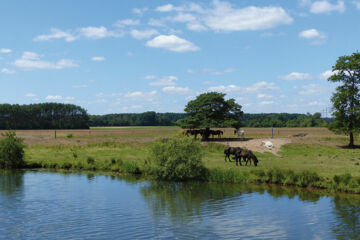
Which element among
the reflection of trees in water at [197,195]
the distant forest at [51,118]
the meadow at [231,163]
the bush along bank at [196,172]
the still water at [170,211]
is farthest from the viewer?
the distant forest at [51,118]

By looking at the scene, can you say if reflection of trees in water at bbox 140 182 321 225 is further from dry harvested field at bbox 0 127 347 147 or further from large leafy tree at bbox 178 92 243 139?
large leafy tree at bbox 178 92 243 139

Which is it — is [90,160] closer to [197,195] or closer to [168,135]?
[197,195]

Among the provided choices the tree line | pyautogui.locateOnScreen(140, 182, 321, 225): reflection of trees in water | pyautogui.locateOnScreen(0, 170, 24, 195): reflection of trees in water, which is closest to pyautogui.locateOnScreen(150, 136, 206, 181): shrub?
pyautogui.locateOnScreen(140, 182, 321, 225): reflection of trees in water

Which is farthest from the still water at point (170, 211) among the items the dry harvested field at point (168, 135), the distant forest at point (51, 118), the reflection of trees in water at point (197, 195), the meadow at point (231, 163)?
the distant forest at point (51, 118)

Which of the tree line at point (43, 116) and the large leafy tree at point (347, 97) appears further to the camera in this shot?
the tree line at point (43, 116)

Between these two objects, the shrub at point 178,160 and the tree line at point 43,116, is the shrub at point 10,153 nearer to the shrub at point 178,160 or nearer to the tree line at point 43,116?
the shrub at point 178,160

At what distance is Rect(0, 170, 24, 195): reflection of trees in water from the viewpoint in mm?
26453

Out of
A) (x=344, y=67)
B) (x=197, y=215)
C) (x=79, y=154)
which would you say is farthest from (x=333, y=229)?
(x=344, y=67)

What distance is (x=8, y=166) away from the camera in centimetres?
3953

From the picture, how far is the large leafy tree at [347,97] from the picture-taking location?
161 feet

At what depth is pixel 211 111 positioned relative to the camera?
58.8 meters

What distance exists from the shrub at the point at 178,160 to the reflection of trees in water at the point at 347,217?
11486 millimetres

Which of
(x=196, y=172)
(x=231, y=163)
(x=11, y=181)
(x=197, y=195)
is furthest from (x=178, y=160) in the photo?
(x=11, y=181)

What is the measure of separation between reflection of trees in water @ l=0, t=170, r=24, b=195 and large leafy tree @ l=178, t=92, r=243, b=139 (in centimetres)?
2907
